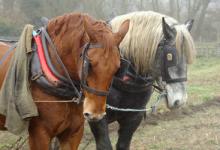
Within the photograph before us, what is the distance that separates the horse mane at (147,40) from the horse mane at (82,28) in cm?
86

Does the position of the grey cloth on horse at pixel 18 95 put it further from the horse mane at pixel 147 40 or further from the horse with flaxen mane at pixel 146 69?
the horse mane at pixel 147 40

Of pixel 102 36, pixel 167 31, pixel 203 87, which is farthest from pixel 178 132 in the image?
pixel 203 87

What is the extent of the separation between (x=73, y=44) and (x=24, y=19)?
17.3 metres

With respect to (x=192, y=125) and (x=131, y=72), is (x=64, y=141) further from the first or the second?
(x=192, y=125)

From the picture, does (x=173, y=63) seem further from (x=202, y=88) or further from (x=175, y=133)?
(x=202, y=88)

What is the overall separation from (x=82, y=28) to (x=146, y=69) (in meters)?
0.99

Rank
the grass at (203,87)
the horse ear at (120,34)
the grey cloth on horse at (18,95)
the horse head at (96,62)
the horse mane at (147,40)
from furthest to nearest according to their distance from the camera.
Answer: the grass at (203,87) → the horse mane at (147,40) → the grey cloth on horse at (18,95) → the horse ear at (120,34) → the horse head at (96,62)

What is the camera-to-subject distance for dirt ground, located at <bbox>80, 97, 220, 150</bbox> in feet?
16.5

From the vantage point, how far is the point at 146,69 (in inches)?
134

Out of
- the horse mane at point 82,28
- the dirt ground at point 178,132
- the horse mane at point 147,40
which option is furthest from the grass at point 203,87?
the horse mane at point 82,28

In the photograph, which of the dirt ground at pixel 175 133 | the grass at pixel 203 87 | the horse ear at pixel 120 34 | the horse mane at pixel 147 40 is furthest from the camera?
the grass at pixel 203 87

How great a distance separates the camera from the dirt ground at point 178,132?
16.5 feet

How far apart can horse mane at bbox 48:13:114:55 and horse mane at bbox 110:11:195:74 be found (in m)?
0.86

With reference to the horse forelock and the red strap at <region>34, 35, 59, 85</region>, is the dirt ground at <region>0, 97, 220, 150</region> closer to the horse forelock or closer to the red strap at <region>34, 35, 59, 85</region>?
the red strap at <region>34, 35, 59, 85</region>
